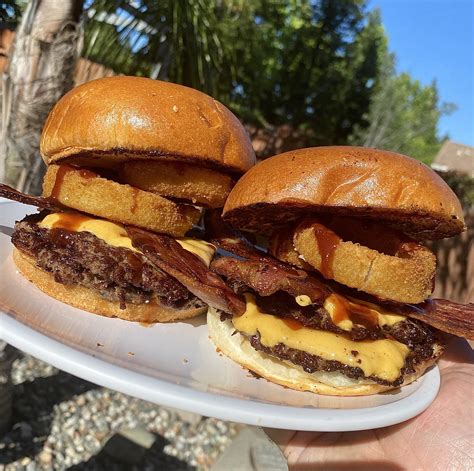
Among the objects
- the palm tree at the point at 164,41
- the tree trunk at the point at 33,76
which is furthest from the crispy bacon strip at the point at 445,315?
the palm tree at the point at 164,41

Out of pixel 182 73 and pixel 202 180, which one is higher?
pixel 202 180

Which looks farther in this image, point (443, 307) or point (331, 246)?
point (443, 307)

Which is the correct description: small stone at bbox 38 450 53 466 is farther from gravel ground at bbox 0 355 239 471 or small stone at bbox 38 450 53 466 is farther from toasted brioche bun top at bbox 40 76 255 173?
toasted brioche bun top at bbox 40 76 255 173

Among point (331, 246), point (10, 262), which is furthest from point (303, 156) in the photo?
point (10, 262)

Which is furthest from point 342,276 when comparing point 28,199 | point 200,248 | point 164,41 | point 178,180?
point 164,41

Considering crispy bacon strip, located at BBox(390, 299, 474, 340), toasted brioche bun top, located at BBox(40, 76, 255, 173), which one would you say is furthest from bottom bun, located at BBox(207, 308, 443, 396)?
toasted brioche bun top, located at BBox(40, 76, 255, 173)

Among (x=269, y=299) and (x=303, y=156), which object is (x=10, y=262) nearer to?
(x=269, y=299)

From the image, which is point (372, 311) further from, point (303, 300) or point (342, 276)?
point (303, 300)
